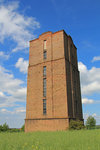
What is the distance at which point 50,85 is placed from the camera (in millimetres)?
28453

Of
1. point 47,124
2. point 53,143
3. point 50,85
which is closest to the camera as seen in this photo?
point 53,143

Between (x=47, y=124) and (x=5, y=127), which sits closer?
(x=47, y=124)

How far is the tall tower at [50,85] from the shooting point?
2611cm

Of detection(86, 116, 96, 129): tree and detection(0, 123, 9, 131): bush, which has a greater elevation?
detection(86, 116, 96, 129): tree

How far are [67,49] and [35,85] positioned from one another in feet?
34.7

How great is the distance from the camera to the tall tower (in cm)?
2611

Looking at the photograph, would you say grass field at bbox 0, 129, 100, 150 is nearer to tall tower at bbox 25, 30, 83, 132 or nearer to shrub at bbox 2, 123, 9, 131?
tall tower at bbox 25, 30, 83, 132

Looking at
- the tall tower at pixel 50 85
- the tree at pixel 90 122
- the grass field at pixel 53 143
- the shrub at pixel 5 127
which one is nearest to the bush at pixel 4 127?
the shrub at pixel 5 127

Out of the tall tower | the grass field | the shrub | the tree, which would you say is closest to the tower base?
the tall tower

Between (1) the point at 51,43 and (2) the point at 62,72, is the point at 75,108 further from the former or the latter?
(1) the point at 51,43

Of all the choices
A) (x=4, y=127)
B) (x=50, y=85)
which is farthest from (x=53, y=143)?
(x=4, y=127)

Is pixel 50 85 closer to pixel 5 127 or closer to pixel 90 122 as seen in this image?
pixel 90 122

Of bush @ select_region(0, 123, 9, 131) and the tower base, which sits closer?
the tower base

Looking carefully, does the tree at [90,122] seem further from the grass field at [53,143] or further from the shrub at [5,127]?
the grass field at [53,143]
